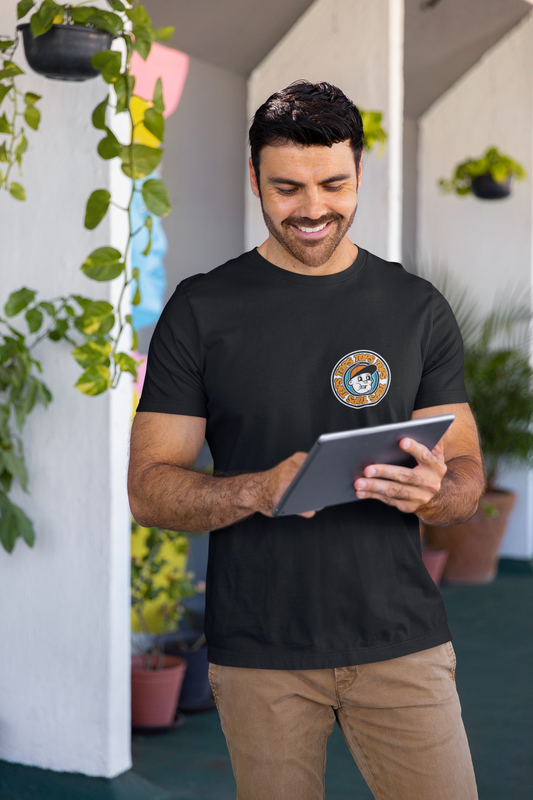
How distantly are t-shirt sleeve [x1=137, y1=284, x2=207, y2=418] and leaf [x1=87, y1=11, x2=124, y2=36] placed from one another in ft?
2.70

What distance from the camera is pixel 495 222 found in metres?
5.46

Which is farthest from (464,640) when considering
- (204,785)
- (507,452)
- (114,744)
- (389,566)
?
(389,566)

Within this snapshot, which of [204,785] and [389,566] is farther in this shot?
[204,785]

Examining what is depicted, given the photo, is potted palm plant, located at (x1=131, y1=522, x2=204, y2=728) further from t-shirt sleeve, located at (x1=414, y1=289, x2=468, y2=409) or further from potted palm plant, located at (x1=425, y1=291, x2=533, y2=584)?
potted palm plant, located at (x1=425, y1=291, x2=533, y2=584)

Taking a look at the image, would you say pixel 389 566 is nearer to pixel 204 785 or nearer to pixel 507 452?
pixel 204 785

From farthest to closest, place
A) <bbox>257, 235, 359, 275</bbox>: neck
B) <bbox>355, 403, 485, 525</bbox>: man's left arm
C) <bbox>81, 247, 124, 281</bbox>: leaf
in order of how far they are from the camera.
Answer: <bbox>81, 247, 124, 281</bbox>: leaf → <bbox>257, 235, 359, 275</bbox>: neck → <bbox>355, 403, 485, 525</bbox>: man's left arm

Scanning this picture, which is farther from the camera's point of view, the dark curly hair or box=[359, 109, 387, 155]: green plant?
Answer: box=[359, 109, 387, 155]: green plant

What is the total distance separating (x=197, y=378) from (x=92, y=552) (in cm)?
119

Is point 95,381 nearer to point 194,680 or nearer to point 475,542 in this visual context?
point 194,680

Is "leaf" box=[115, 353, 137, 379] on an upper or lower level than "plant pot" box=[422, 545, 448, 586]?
upper

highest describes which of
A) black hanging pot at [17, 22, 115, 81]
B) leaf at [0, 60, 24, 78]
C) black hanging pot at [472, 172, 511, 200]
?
black hanging pot at [472, 172, 511, 200]

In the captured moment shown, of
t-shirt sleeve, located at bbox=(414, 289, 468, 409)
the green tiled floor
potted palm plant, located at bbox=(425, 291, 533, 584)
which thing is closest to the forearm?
t-shirt sleeve, located at bbox=(414, 289, 468, 409)

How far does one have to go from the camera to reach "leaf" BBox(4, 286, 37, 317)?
2.26 meters

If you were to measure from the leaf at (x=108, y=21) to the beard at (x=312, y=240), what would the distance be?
765 mm
